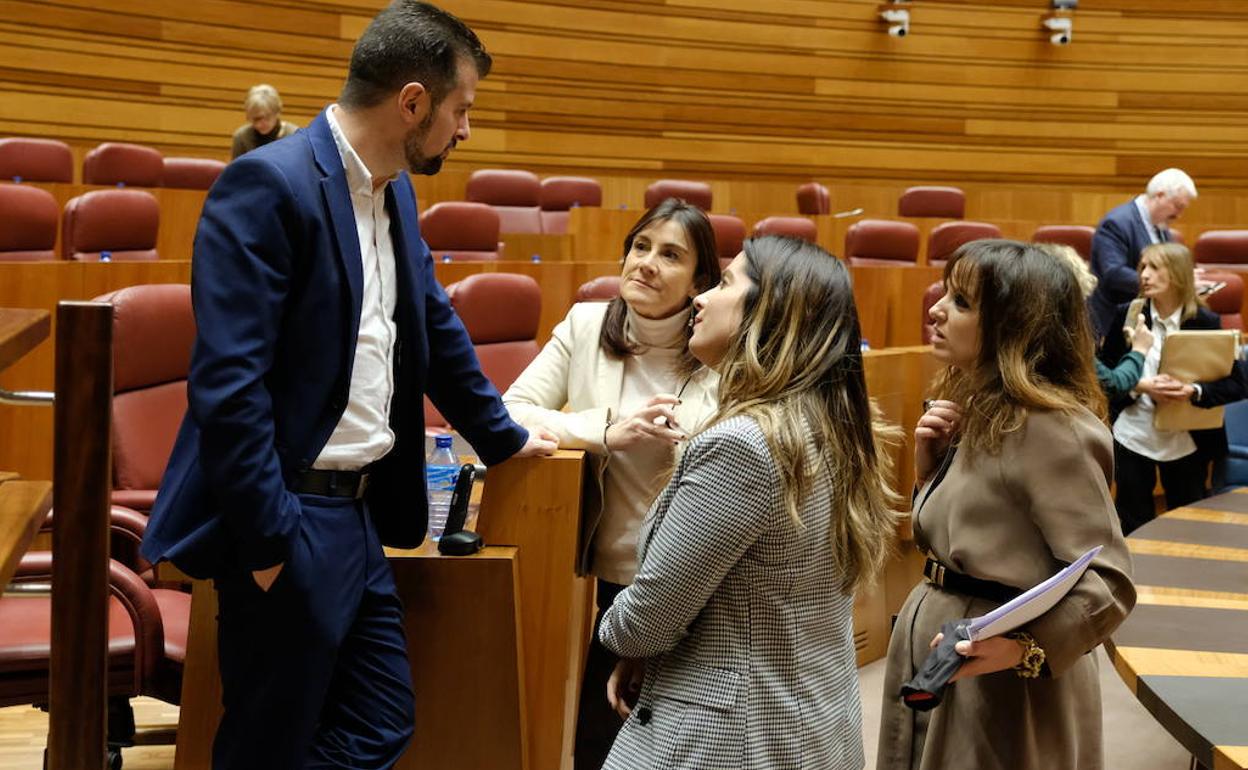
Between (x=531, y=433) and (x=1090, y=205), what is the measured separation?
7.66 metres

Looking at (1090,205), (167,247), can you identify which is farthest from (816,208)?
(167,247)

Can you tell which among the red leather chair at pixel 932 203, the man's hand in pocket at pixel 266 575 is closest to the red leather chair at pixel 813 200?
the red leather chair at pixel 932 203

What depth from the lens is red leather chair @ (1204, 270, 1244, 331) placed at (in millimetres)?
5215

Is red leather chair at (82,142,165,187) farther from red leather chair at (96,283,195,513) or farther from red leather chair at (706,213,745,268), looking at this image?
red leather chair at (96,283,195,513)

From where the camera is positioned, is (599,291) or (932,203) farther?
(932,203)

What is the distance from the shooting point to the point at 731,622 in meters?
1.27

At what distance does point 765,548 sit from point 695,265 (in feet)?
2.79

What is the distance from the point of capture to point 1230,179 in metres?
9.37

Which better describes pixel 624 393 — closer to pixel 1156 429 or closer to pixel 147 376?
pixel 147 376

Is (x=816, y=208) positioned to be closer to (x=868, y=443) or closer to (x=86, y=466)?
(x=868, y=443)

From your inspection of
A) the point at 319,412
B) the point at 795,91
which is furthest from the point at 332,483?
the point at 795,91

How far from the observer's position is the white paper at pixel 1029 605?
4.28ft

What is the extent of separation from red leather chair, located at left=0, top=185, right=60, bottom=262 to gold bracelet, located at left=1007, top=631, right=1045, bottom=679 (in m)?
3.49

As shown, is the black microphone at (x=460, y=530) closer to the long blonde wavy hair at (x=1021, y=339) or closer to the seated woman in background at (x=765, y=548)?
the seated woman in background at (x=765, y=548)
